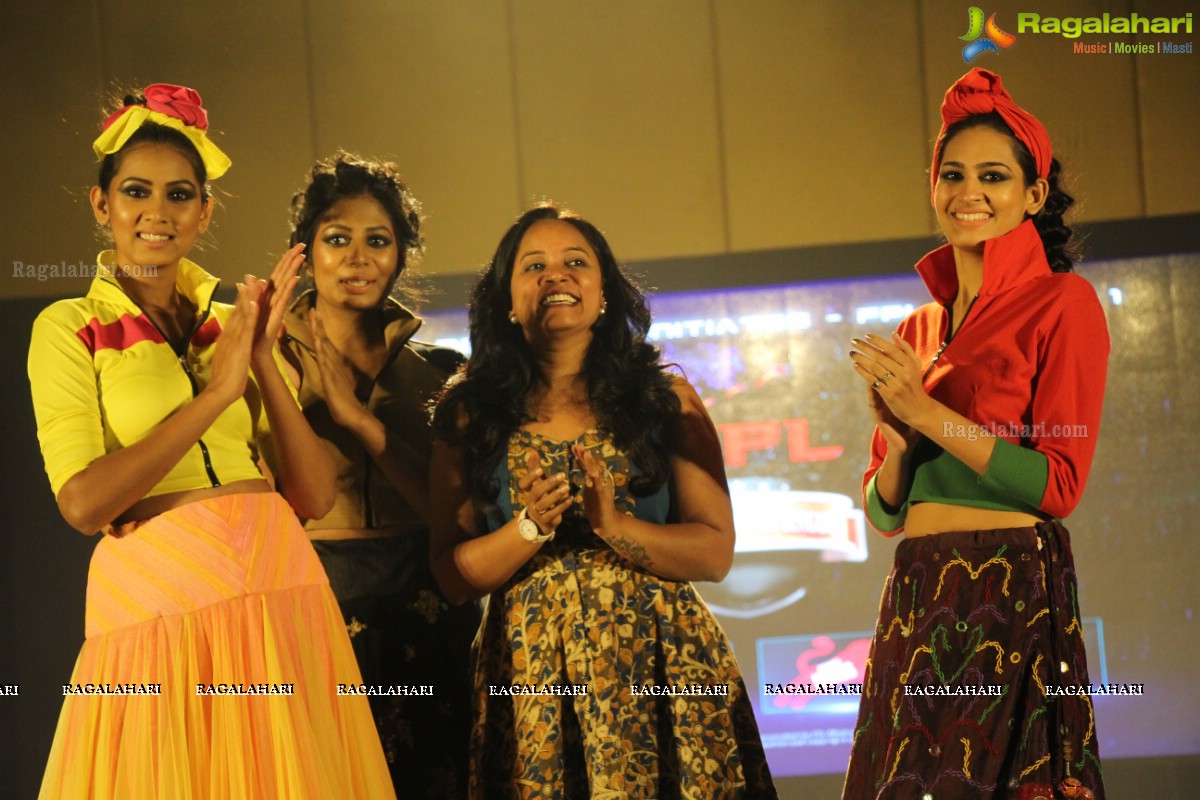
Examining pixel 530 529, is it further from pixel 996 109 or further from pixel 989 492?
pixel 996 109

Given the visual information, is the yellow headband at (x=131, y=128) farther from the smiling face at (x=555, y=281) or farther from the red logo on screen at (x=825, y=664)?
the red logo on screen at (x=825, y=664)

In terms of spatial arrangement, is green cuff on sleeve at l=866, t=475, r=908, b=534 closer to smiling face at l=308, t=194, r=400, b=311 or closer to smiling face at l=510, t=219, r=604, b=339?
smiling face at l=510, t=219, r=604, b=339

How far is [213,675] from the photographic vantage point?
7.09ft

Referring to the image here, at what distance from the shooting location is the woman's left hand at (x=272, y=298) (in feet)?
7.50

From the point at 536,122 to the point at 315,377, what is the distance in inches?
73.6

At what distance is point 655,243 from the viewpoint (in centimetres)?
441

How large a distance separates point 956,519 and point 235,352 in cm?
135

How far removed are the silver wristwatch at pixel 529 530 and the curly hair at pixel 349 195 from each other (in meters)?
0.85

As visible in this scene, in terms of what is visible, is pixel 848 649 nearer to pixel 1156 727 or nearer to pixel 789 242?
pixel 1156 727

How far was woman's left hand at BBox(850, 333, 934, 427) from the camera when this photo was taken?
7.06 ft

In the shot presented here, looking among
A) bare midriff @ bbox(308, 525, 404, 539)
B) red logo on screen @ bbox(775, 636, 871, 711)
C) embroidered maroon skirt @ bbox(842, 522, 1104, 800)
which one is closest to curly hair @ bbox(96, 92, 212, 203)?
bare midriff @ bbox(308, 525, 404, 539)

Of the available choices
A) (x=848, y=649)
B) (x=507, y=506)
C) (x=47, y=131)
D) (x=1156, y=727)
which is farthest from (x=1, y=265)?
(x=1156, y=727)

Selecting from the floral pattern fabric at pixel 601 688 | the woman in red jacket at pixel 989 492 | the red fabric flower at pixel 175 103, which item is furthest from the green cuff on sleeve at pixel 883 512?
the red fabric flower at pixel 175 103

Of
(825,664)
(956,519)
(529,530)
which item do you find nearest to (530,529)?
(529,530)
